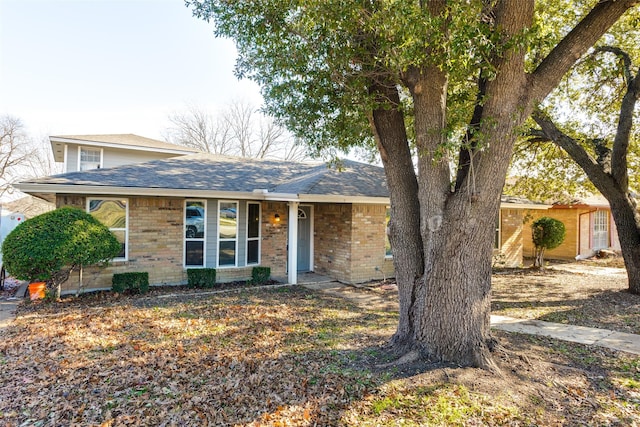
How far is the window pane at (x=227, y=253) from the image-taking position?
10.8 m

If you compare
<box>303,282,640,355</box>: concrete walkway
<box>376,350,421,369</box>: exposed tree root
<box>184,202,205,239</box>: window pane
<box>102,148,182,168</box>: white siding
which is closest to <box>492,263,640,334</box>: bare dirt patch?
<box>303,282,640,355</box>: concrete walkway

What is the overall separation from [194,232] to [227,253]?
114 centimetres

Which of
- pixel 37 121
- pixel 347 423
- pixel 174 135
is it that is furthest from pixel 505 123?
pixel 37 121

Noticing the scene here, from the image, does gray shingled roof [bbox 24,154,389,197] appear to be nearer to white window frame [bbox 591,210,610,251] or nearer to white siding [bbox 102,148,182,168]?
white siding [bbox 102,148,182,168]

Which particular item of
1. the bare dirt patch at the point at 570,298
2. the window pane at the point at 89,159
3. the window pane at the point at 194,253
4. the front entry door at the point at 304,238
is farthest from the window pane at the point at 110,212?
the bare dirt patch at the point at 570,298

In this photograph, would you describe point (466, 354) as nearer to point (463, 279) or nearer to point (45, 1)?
point (463, 279)

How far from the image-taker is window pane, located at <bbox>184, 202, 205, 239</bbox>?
34.1 ft

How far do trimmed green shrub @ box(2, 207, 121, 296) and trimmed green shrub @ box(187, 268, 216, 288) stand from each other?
2.11 m

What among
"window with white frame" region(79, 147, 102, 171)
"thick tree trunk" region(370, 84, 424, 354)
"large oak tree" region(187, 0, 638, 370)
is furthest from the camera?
"window with white frame" region(79, 147, 102, 171)

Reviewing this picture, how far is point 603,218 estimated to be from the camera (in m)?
20.3

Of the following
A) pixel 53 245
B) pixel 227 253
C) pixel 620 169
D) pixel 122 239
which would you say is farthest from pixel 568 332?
pixel 53 245

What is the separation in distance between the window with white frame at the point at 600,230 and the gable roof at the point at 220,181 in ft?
45.0

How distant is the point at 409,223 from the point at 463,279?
102 cm

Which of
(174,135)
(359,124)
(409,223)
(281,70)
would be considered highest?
(174,135)
